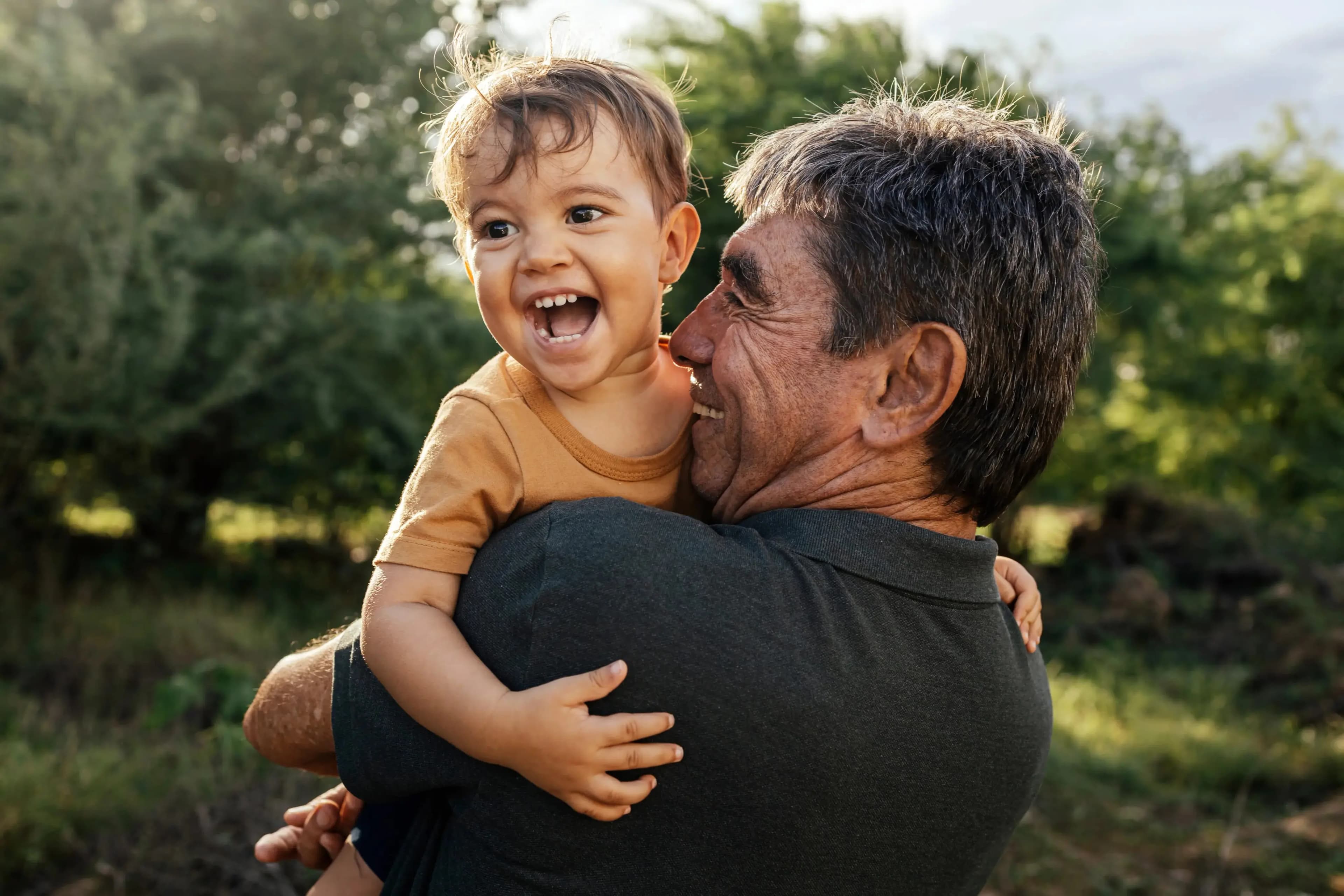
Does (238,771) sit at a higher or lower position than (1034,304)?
lower

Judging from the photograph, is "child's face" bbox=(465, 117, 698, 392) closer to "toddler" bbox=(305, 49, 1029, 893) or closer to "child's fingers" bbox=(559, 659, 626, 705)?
"toddler" bbox=(305, 49, 1029, 893)

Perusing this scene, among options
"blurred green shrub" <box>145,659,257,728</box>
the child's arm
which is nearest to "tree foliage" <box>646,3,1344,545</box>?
"blurred green shrub" <box>145,659,257,728</box>

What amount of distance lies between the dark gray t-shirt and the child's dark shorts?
0.20 metres

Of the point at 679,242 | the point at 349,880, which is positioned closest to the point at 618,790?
the point at 349,880

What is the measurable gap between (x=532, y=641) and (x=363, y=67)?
7.58m

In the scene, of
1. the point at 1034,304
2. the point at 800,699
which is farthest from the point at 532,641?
the point at 1034,304

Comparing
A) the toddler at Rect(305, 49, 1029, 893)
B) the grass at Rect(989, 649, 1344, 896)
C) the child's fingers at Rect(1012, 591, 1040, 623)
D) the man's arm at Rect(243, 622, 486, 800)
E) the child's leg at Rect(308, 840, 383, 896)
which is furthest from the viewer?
the grass at Rect(989, 649, 1344, 896)

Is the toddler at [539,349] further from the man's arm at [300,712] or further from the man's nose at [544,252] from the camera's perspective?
the man's arm at [300,712]

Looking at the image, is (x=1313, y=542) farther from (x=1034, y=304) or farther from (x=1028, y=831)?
(x=1034, y=304)

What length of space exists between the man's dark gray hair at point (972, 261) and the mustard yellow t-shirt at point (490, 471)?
1.47 feet

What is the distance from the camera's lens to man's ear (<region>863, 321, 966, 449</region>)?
1628 mm

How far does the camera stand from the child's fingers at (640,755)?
1361 millimetres

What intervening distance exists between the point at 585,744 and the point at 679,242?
1.05m

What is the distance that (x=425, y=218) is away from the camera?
8.16 m
